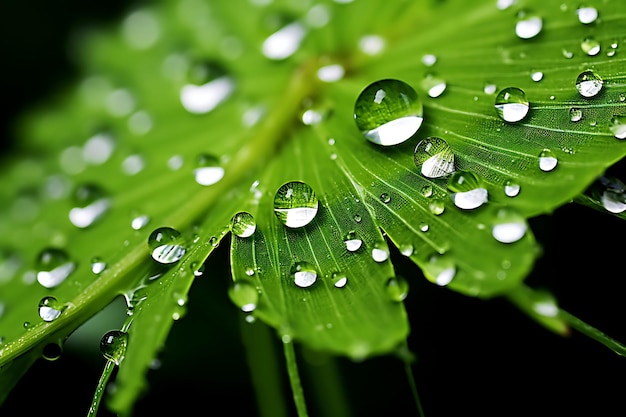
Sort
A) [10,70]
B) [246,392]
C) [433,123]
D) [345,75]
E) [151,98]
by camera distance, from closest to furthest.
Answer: [433,123], [345,75], [246,392], [151,98], [10,70]

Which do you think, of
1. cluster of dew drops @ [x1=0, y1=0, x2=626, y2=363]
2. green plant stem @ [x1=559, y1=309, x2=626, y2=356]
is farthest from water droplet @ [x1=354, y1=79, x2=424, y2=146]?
green plant stem @ [x1=559, y1=309, x2=626, y2=356]

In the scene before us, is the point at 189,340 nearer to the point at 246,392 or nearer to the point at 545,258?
the point at 246,392

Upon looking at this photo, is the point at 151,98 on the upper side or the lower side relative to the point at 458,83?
upper

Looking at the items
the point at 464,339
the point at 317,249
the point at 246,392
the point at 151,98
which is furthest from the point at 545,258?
the point at 151,98

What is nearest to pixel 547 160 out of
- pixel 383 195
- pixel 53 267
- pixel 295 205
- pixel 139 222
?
pixel 383 195

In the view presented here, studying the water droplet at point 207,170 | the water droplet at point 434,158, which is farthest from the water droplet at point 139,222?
the water droplet at point 434,158

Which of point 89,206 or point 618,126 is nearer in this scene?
point 618,126

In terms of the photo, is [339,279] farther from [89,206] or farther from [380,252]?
[89,206]
